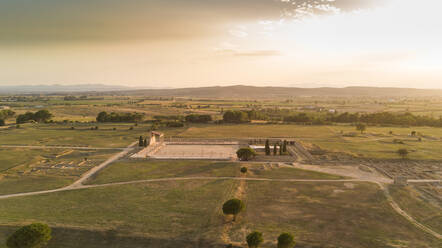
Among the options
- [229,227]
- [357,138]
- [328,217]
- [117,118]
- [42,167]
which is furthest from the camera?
[117,118]

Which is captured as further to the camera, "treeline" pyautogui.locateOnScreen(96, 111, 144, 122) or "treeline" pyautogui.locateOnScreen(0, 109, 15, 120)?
"treeline" pyautogui.locateOnScreen(0, 109, 15, 120)

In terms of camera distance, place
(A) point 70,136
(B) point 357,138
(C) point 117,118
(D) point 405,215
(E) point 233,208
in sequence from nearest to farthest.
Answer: (E) point 233,208
(D) point 405,215
(B) point 357,138
(A) point 70,136
(C) point 117,118

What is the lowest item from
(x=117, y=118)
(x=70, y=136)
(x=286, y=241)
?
(x=286, y=241)

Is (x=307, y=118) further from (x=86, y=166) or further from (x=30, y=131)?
(x=30, y=131)

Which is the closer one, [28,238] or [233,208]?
[28,238]

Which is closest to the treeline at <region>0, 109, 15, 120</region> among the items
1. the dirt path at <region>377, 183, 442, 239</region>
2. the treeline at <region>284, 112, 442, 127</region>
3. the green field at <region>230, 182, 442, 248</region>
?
the green field at <region>230, 182, 442, 248</region>

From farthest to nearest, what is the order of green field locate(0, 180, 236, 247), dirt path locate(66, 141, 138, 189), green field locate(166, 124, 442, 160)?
green field locate(166, 124, 442, 160)
dirt path locate(66, 141, 138, 189)
green field locate(0, 180, 236, 247)

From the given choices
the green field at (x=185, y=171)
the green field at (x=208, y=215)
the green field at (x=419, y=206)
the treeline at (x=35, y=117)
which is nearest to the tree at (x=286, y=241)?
the green field at (x=208, y=215)

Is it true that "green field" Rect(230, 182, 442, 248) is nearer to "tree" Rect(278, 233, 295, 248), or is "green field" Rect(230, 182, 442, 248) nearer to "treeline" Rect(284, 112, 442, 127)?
"tree" Rect(278, 233, 295, 248)

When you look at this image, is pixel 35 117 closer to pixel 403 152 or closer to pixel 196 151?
pixel 196 151

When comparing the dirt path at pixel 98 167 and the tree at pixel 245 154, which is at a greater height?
the tree at pixel 245 154

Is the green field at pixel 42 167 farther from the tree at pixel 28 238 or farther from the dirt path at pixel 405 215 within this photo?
the dirt path at pixel 405 215

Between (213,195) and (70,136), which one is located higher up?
(70,136)

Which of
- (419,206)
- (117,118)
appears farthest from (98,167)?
(117,118)
